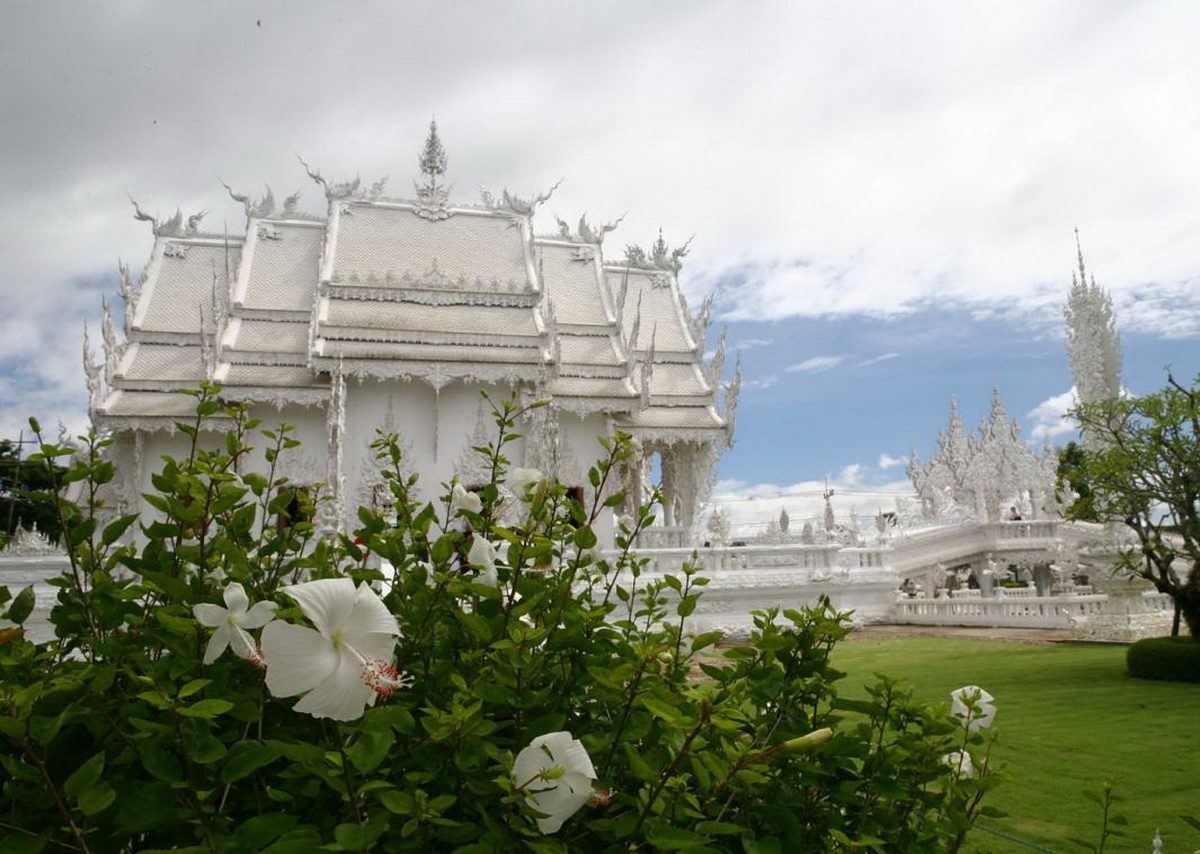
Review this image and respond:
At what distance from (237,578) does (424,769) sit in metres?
0.43

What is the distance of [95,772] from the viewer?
0.95 metres

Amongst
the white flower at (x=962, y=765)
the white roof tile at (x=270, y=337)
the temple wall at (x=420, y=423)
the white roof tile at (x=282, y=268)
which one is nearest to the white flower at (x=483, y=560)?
the white flower at (x=962, y=765)

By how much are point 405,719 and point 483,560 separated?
53cm

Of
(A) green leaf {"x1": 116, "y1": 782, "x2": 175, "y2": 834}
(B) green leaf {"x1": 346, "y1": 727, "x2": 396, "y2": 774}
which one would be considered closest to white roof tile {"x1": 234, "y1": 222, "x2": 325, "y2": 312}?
(A) green leaf {"x1": 116, "y1": 782, "x2": 175, "y2": 834}

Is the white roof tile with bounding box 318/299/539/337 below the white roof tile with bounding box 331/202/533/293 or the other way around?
below

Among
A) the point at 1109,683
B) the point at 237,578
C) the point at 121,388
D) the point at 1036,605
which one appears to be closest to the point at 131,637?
the point at 237,578

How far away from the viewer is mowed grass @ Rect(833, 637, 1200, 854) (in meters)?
3.86

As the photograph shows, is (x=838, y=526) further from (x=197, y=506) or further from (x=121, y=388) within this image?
(x=197, y=506)

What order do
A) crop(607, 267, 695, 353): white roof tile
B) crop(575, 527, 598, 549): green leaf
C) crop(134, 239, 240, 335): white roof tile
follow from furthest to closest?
crop(607, 267, 695, 353): white roof tile
crop(134, 239, 240, 335): white roof tile
crop(575, 527, 598, 549): green leaf

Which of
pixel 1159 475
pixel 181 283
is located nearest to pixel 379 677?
pixel 1159 475

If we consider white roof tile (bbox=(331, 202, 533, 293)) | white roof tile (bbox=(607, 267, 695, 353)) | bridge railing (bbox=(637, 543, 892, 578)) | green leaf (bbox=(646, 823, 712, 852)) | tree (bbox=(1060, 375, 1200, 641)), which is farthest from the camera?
white roof tile (bbox=(607, 267, 695, 353))

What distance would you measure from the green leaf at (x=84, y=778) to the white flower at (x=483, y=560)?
2.08 feet

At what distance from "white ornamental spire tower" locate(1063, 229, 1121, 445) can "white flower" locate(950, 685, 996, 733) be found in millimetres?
14407

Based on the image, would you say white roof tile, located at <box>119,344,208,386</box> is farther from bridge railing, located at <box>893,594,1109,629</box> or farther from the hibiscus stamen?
the hibiscus stamen
